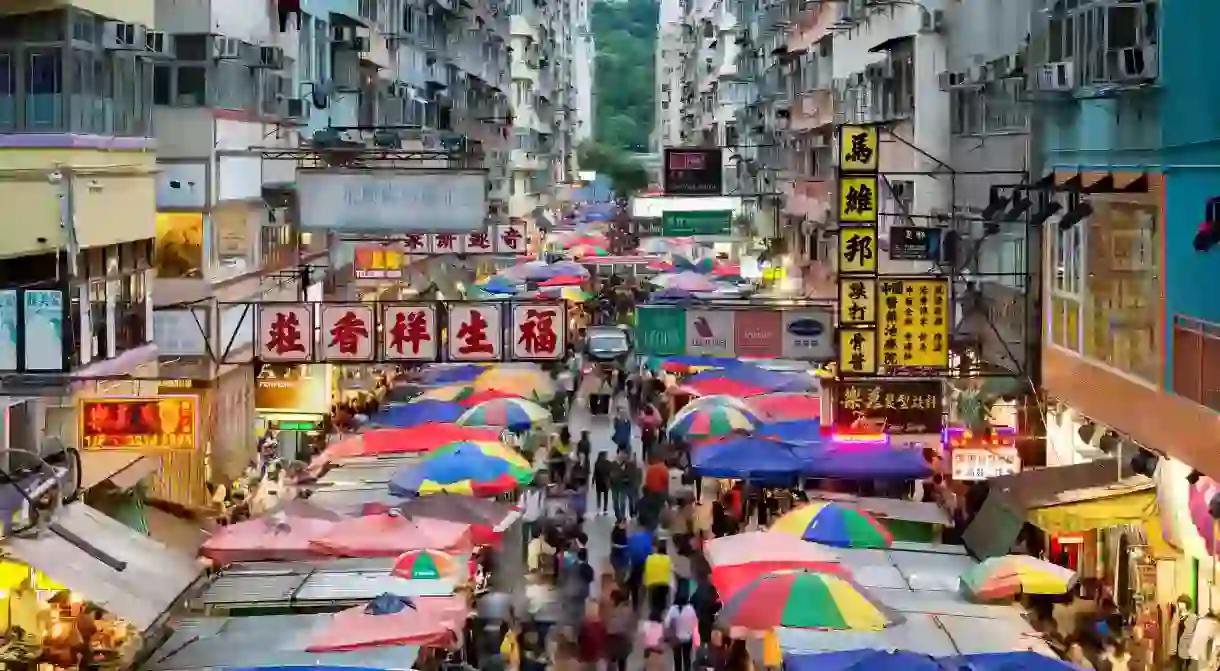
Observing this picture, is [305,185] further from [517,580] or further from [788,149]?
[788,149]

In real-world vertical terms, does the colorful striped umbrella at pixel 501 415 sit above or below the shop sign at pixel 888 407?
below

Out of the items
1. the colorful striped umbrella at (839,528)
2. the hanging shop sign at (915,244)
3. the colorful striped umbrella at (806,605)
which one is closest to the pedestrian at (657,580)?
the colorful striped umbrella at (839,528)

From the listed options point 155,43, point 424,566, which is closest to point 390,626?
point 424,566

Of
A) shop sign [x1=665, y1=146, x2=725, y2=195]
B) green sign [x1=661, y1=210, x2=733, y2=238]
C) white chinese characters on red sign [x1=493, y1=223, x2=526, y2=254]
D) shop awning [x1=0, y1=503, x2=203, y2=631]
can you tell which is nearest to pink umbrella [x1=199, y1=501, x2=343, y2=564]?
shop awning [x1=0, y1=503, x2=203, y2=631]

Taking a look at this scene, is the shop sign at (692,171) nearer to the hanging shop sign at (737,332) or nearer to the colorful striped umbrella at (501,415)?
the colorful striped umbrella at (501,415)

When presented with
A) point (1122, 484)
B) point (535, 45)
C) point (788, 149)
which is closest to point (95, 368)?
point (1122, 484)

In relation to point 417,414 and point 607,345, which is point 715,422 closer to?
point 417,414
